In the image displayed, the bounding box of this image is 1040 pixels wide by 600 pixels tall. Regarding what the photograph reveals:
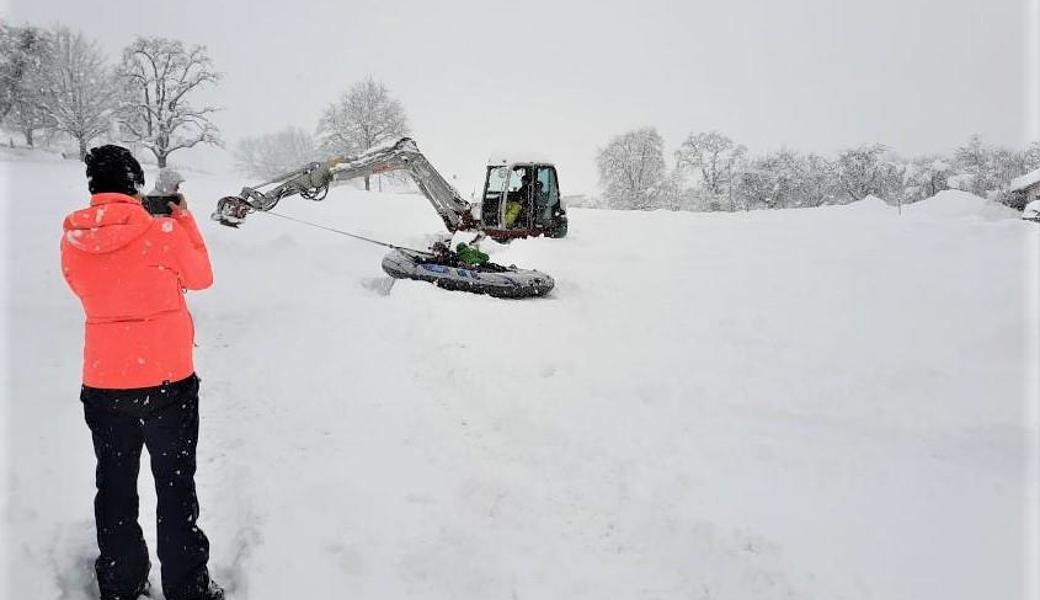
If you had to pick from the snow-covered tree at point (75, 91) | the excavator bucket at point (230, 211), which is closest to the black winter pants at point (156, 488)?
the excavator bucket at point (230, 211)

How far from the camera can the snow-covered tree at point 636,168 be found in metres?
53.1

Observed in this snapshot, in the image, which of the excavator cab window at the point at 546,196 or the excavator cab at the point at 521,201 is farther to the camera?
the excavator cab window at the point at 546,196

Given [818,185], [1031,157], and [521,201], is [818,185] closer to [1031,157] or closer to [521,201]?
[1031,157]

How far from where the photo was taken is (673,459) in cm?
457

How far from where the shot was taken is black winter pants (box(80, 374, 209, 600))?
257cm

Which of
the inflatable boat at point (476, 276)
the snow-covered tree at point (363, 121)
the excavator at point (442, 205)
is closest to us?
the inflatable boat at point (476, 276)

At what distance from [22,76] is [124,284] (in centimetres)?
3767

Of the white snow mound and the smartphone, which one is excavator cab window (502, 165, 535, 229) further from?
the white snow mound

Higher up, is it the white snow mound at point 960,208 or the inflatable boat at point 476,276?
the white snow mound at point 960,208

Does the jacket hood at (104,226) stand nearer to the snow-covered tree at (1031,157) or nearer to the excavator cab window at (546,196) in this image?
the excavator cab window at (546,196)

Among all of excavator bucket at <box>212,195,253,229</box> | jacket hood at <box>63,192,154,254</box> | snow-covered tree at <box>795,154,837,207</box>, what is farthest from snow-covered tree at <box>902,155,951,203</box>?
jacket hood at <box>63,192,154,254</box>

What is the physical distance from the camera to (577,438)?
491 centimetres

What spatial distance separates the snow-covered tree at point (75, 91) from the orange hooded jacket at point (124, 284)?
35836 millimetres

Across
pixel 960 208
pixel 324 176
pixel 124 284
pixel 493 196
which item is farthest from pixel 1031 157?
pixel 124 284
